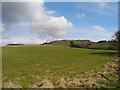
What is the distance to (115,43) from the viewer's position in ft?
257

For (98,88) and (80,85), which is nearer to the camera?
→ (98,88)

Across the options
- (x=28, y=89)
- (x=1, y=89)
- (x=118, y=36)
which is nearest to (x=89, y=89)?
(x=28, y=89)

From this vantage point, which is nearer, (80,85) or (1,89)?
(1,89)

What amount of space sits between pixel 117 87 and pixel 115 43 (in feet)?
227

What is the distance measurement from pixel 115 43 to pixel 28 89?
72.3 m

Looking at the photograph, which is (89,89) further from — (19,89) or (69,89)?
(19,89)

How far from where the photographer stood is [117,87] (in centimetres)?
1308

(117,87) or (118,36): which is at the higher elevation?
(118,36)

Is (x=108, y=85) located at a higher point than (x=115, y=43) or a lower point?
lower

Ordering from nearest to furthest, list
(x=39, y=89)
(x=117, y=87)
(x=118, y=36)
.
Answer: (x=39, y=89)
(x=117, y=87)
(x=118, y=36)

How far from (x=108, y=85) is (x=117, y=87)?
0.82 metres

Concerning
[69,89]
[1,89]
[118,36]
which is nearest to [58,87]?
[69,89]

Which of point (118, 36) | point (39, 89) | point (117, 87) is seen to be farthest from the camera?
point (118, 36)

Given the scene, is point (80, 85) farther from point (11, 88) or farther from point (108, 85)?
point (11, 88)
